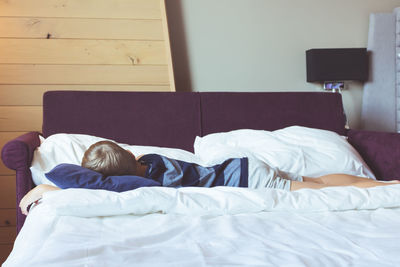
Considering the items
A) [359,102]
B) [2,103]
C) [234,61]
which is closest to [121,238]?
[2,103]

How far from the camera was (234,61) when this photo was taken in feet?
9.67

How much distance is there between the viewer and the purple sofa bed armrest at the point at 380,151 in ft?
7.32

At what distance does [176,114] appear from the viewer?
2420 millimetres

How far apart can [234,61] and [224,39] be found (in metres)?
0.17

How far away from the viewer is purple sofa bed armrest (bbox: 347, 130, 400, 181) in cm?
223

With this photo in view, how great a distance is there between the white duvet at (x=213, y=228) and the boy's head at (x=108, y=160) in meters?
0.35

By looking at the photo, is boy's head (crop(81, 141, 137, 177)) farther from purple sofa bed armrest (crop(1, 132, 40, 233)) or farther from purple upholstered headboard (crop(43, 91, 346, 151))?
purple upholstered headboard (crop(43, 91, 346, 151))

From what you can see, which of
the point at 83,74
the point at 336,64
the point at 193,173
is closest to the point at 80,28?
the point at 83,74

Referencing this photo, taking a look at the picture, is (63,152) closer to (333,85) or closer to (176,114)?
(176,114)

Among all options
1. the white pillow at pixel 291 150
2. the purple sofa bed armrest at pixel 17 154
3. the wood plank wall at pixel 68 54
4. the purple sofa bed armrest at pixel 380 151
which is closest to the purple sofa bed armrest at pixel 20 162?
the purple sofa bed armrest at pixel 17 154

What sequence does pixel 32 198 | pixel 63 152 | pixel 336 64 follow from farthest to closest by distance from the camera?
pixel 336 64
pixel 63 152
pixel 32 198

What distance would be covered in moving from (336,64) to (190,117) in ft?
3.77

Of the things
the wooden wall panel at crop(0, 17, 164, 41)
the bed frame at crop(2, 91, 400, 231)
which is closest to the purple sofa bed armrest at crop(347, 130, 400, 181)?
the bed frame at crop(2, 91, 400, 231)

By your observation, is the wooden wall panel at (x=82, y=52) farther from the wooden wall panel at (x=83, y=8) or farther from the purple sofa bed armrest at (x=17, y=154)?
the purple sofa bed armrest at (x=17, y=154)
